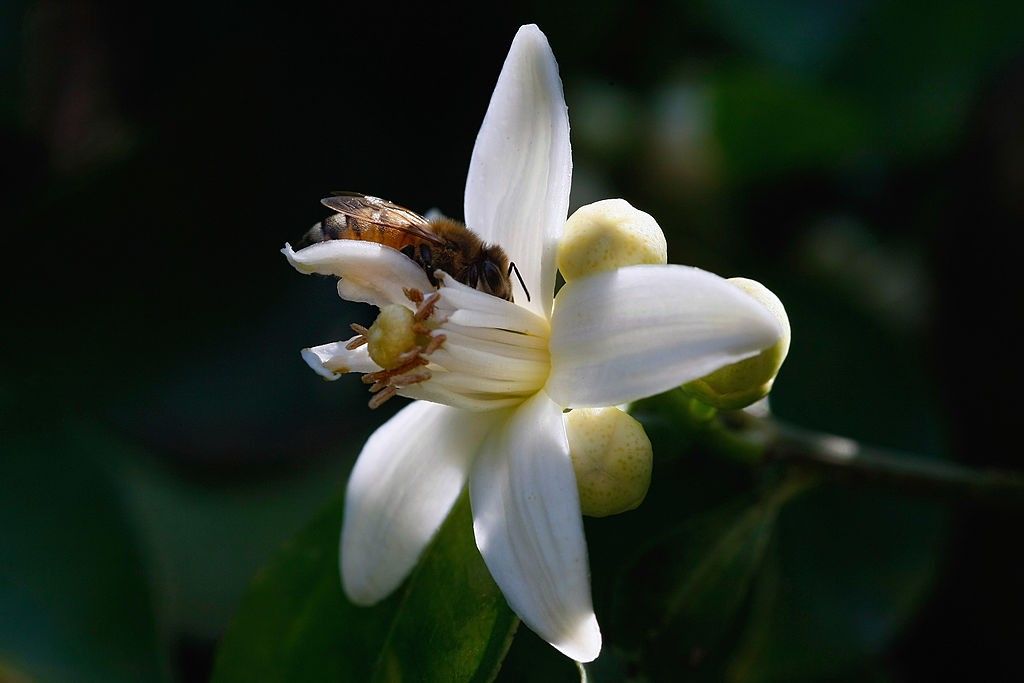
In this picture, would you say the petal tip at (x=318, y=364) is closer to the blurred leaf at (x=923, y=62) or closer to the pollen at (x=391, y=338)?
the pollen at (x=391, y=338)

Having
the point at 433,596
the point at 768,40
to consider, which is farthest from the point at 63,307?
the point at 768,40

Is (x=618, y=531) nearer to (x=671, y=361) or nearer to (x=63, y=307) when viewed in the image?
(x=671, y=361)

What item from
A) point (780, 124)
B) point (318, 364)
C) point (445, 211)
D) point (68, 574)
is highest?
point (318, 364)

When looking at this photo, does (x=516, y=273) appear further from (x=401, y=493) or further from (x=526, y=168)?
(x=401, y=493)

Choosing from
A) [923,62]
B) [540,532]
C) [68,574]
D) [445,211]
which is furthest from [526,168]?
[923,62]

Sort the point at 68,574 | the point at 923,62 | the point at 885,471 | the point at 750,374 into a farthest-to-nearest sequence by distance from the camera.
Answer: the point at 923,62 → the point at 68,574 → the point at 885,471 → the point at 750,374

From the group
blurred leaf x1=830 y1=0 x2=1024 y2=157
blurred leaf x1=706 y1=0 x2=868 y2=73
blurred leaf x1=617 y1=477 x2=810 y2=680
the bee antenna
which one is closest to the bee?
the bee antenna
